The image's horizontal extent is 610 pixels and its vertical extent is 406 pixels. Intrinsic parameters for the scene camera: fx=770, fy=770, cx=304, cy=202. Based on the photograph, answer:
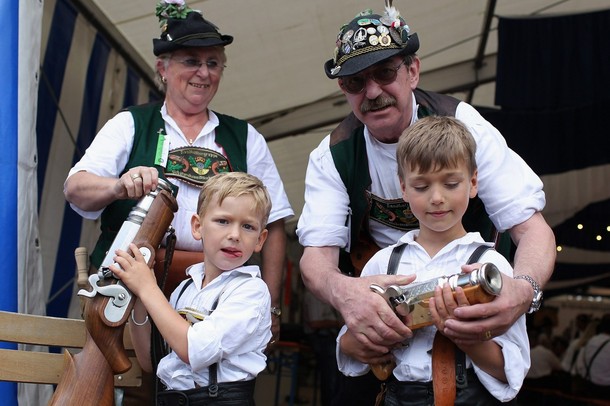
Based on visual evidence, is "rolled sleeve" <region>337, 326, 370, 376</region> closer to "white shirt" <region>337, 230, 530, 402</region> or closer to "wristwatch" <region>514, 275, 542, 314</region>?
"white shirt" <region>337, 230, 530, 402</region>

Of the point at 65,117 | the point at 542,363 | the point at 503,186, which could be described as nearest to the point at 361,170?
the point at 503,186

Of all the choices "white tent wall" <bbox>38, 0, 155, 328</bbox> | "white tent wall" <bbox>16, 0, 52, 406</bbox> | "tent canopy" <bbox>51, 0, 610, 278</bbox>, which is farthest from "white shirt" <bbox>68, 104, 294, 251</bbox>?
"tent canopy" <bbox>51, 0, 610, 278</bbox>

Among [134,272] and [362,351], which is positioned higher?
[134,272]

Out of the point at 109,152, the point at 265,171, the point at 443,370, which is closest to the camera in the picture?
the point at 443,370

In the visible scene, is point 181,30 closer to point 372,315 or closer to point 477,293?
point 372,315

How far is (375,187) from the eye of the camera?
2504 millimetres

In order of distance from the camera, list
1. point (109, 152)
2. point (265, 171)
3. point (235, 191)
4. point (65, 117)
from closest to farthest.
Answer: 1. point (235, 191)
2. point (109, 152)
3. point (265, 171)
4. point (65, 117)

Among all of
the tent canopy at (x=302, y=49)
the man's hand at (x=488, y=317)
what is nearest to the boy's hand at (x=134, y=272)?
the man's hand at (x=488, y=317)

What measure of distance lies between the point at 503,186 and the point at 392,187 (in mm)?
380

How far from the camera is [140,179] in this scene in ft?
7.13

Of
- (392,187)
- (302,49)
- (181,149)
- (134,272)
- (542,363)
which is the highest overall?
(302,49)

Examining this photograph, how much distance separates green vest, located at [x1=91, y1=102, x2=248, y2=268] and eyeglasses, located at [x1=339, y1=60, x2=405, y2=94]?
58 cm

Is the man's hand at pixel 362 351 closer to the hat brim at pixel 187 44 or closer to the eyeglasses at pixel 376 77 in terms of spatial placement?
the eyeglasses at pixel 376 77

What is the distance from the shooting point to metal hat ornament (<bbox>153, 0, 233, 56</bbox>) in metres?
2.74
